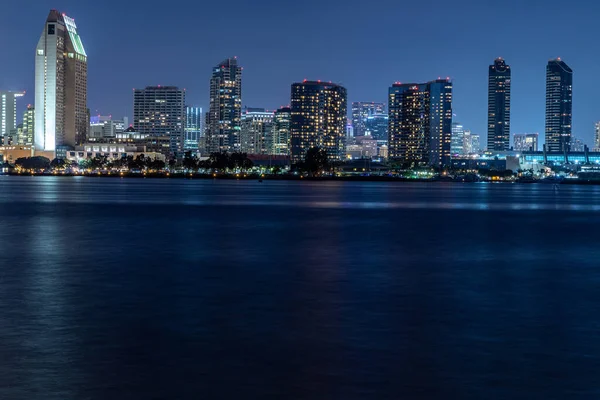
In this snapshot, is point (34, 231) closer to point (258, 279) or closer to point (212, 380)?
point (258, 279)

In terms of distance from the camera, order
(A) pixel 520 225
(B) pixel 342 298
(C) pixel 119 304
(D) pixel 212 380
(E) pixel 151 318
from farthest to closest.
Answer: (A) pixel 520 225 → (B) pixel 342 298 → (C) pixel 119 304 → (E) pixel 151 318 → (D) pixel 212 380

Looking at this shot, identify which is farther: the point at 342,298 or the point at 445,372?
the point at 342,298

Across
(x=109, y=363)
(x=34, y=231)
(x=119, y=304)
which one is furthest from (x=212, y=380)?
(x=34, y=231)

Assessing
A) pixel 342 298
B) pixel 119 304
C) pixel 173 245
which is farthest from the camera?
pixel 173 245

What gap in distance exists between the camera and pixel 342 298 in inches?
880

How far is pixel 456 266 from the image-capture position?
3175 cm

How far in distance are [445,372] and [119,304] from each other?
33.5ft

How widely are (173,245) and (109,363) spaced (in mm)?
26004

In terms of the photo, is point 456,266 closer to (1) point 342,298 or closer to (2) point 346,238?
(1) point 342,298

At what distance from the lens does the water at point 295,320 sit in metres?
12.9

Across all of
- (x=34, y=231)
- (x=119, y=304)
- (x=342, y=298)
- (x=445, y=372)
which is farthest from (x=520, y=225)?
(x=445, y=372)

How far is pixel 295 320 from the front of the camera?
18688 millimetres

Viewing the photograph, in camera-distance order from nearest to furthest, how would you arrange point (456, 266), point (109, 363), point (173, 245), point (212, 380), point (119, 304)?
point (212, 380) → point (109, 363) → point (119, 304) → point (456, 266) → point (173, 245)

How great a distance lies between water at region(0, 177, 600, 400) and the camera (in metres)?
12.9
